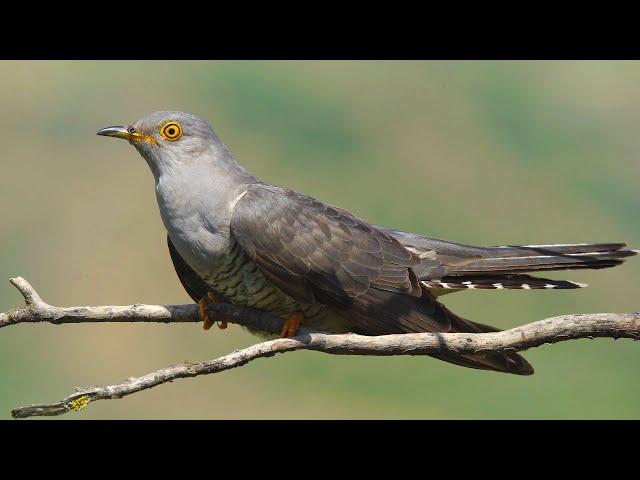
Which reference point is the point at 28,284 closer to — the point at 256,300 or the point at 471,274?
the point at 256,300

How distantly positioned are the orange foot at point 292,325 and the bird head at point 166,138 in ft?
2.87

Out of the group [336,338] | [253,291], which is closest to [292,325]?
[253,291]

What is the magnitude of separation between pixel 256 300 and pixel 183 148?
792 millimetres

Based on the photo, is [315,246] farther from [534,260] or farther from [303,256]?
[534,260]

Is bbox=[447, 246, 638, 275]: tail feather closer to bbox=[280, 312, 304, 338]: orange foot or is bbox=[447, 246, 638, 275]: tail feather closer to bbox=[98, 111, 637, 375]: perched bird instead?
bbox=[98, 111, 637, 375]: perched bird

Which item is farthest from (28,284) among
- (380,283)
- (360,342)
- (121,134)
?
(380,283)

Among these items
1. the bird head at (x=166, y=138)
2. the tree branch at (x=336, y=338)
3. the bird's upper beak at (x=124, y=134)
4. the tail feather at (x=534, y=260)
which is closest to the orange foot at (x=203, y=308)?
the tree branch at (x=336, y=338)

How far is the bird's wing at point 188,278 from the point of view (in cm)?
405

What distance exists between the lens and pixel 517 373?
3.82 metres

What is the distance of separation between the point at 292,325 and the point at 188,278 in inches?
24.8

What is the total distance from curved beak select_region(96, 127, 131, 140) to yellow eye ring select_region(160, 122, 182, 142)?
0.16 metres

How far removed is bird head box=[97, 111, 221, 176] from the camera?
12.2ft

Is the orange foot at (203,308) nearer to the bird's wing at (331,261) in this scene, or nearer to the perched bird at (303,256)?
the perched bird at (303,256)

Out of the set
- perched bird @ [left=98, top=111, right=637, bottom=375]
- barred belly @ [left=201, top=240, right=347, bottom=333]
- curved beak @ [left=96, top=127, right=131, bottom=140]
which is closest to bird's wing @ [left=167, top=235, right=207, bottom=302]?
perched bird @ [left=98, top=111, right=637, bottom=375]
